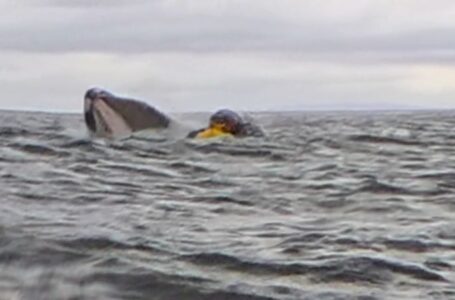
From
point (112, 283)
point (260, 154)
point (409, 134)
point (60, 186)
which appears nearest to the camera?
point (112, 283)

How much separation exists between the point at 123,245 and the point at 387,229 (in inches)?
95.3

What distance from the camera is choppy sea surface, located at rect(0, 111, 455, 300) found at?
8.47 meters

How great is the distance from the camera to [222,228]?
1102cm

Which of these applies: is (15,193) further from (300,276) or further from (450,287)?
(450,287)

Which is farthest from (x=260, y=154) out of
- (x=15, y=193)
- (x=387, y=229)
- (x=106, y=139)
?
(x=387, y=229)

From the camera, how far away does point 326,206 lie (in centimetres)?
1278

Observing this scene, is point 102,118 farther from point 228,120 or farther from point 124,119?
point 228,120

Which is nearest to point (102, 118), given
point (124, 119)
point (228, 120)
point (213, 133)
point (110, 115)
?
point (110, 115)

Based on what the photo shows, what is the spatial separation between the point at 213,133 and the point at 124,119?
232 cm

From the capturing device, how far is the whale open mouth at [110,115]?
25.0 meters

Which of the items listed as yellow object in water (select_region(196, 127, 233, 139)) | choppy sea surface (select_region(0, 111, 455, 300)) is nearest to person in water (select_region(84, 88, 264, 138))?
yellow object in water (select_region(196, 127, 233, 139))

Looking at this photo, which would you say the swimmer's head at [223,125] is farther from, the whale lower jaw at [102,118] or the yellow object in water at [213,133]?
the whale lower jaw at [102,118]

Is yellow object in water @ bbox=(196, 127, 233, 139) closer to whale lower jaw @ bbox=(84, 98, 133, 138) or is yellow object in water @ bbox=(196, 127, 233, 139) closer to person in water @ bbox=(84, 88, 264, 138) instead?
person in water @ bbox=(84, 88, 264, 138)

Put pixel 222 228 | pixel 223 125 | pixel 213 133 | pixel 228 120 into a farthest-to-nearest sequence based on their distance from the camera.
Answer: pixel 228 120
pixel 223 125
pixel 213 133
pixel 222 228
